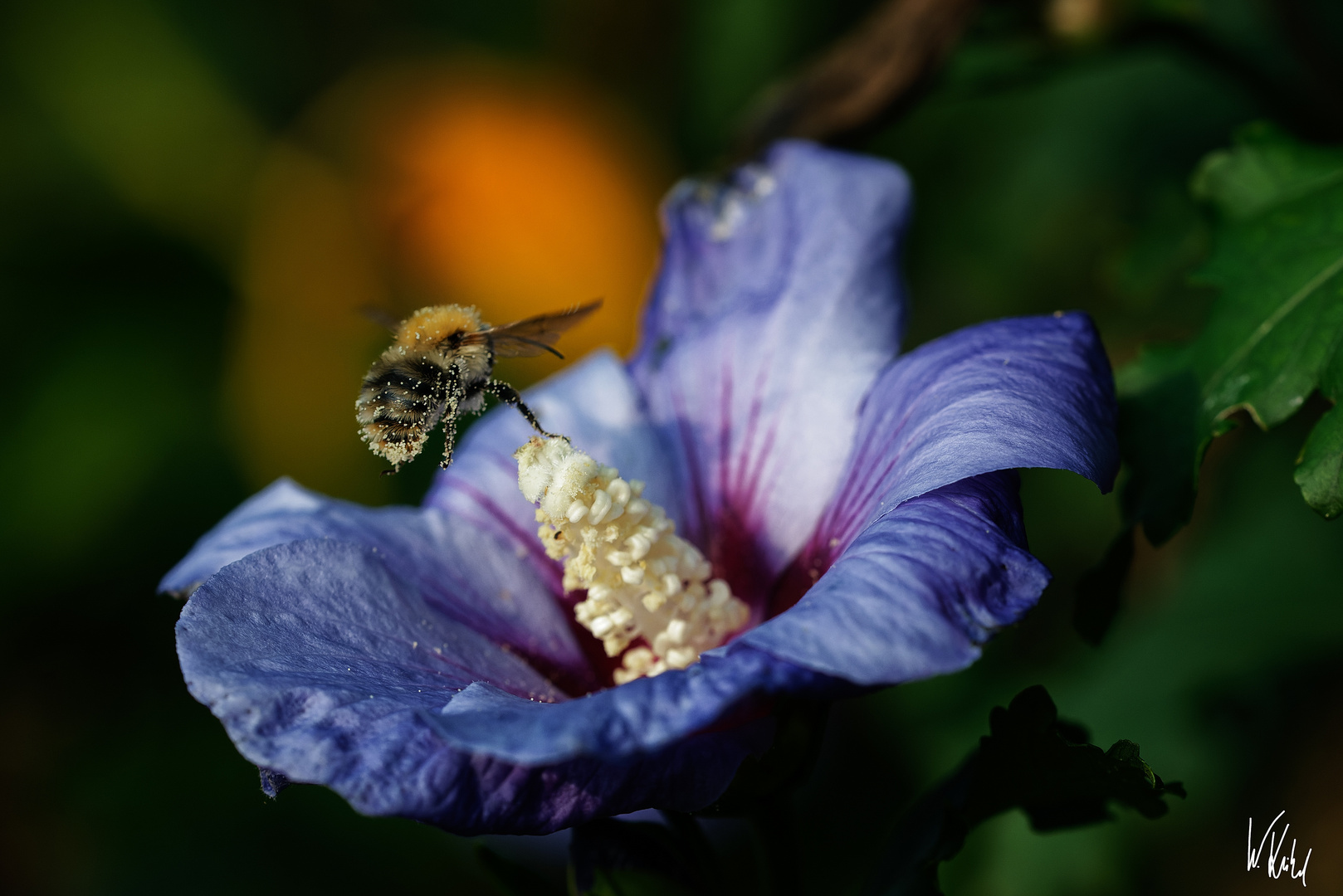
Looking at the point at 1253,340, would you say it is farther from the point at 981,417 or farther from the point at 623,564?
the point at 623,564

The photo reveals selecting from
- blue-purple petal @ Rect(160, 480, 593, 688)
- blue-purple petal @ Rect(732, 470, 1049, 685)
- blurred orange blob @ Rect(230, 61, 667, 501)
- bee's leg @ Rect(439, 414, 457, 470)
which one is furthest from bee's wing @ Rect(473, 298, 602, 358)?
blurred orange blob @ Rect(230, 61, 667, 501)

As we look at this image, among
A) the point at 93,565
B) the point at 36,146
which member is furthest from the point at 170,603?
the point at 36,146

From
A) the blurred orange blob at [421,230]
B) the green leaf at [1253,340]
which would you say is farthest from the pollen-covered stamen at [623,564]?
the blurred orange blob at [421,230]

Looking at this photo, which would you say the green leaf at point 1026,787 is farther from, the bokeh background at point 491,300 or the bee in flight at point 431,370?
the bee in flight at point 431,370

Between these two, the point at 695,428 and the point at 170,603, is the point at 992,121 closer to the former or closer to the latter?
the point at 695,428

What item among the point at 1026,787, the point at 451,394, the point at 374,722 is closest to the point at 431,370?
the point at 451,394

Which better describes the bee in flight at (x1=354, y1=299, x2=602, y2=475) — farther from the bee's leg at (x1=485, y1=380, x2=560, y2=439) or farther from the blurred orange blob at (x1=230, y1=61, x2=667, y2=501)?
the blurred orange blob at (x1=230, y1=61, x2=667, y2=501)
